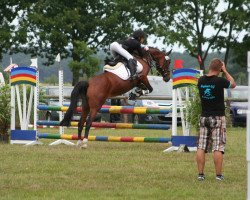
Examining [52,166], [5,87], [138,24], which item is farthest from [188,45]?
[52,166]

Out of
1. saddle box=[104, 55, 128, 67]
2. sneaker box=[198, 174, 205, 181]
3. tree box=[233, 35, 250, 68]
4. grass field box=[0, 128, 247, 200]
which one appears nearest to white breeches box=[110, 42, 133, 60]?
saddle box=[104, 55, 128, 67]

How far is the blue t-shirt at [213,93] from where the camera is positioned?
1062cm

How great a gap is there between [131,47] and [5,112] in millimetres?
3256

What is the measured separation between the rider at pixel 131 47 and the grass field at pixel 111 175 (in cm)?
158

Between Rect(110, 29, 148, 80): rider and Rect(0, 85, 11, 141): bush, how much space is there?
2.87m

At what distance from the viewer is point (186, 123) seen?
15.4 m

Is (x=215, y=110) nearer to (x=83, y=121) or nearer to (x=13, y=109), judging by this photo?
(x=83, y=121)

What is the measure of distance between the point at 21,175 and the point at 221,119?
2.70 m

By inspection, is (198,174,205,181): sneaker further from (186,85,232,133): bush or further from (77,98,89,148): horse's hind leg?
(77,98,89,148): horse's hind leg

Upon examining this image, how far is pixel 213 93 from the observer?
34.9 feet

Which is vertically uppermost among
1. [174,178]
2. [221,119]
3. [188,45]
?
[188,45]

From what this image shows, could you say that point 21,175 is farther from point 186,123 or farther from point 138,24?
point 138,24

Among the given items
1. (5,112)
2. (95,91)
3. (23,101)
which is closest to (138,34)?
(95,91)

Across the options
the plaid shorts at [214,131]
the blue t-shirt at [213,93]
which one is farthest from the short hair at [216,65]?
the plaid shorts at [214,131]
